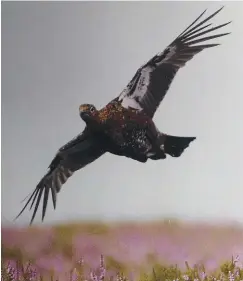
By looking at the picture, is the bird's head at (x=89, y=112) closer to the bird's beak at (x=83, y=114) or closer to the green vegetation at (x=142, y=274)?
the bird's beak at (x=83, y=114)

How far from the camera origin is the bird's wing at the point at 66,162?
1.91m

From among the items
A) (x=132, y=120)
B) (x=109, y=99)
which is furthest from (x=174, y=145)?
(x=109, y=99)

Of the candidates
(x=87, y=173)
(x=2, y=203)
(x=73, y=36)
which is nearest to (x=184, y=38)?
(x=73, y=36)

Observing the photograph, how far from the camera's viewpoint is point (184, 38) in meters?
1.91

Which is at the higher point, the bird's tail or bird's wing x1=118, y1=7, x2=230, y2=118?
bird's wing x1=118, y1=7, x2=230, y2=118

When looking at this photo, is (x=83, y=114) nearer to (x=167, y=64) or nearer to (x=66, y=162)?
(x=66, y=162)

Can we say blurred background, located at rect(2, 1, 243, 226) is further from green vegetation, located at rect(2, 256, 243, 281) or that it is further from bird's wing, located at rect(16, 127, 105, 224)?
green vegetation, located at rect(2, 256, 243, 281)

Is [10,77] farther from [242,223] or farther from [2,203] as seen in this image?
[242,223]

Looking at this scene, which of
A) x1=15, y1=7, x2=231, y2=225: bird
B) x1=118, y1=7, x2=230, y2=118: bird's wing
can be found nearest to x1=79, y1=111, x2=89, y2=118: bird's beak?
x1=15, y1=7, x2=231, y2=225: bird

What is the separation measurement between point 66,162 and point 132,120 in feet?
1.10

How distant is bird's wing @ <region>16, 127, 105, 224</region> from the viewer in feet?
6.28

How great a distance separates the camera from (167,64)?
1907 mm

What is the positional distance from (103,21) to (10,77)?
48cm

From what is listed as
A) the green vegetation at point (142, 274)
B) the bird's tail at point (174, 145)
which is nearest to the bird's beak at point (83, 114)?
the bird's tail at point (174, 145)
